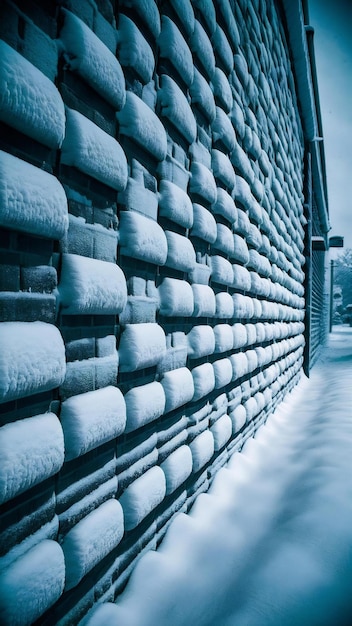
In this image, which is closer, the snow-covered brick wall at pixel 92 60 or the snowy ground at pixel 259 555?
the snow-covered brick wall at pixel 92 60

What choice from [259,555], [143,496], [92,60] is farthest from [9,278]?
[259,555]

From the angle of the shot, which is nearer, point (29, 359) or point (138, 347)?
point (29, 359)

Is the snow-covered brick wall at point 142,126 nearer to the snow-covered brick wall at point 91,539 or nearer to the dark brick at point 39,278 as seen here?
the dark brick at point 39,278

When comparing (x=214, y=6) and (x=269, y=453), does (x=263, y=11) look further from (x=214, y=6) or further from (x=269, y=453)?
(x=269, y=453)

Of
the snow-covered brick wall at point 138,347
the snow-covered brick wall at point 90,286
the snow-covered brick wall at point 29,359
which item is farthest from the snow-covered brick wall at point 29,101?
the snow-covered brick wall at point 138,347

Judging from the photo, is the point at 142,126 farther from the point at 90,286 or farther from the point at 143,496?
the point at 143,496

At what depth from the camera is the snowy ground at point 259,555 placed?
127 centimetres

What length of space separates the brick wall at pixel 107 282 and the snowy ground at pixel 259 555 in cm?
11

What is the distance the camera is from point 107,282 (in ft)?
3.79

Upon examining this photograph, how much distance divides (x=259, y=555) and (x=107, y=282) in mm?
1283

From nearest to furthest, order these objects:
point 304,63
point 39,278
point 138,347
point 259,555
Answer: point 39,278
point 138,347
point 259,555
point 304,63

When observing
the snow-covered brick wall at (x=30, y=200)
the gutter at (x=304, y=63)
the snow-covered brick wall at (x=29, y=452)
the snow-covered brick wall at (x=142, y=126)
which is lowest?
the snow-covered brick wall at (x=29, y=452)

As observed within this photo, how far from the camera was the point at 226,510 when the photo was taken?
2.01 m

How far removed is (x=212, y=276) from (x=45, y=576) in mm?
1599
